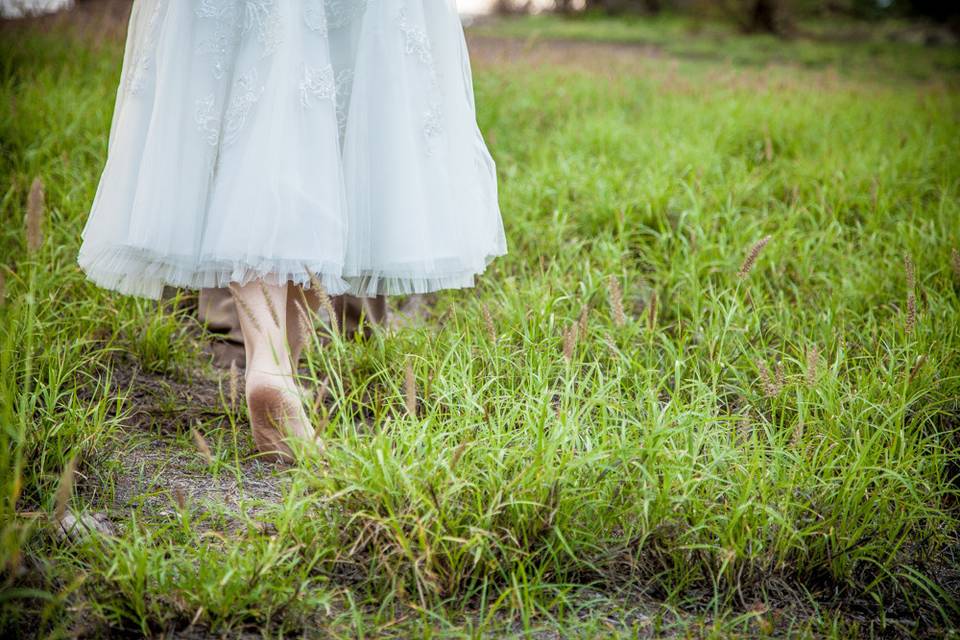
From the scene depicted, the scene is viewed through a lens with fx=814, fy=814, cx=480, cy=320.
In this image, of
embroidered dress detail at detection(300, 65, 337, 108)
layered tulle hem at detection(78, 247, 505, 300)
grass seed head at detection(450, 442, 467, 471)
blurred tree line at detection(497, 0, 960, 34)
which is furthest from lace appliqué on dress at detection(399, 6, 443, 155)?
blurred tree line at detection(497, 0, 960, 34)

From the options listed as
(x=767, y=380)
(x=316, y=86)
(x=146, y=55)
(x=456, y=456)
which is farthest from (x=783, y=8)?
(x=456, y=456)

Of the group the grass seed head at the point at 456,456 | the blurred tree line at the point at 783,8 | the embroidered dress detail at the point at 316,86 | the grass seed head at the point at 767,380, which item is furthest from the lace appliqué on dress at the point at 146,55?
the blurred tree line at the point at 783,8

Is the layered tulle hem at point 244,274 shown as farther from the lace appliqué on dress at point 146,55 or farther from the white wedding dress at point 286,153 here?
the lace appliqué on dress at point 146,55

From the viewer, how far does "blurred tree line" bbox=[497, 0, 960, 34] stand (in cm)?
1266

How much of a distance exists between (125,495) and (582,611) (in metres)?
1.03

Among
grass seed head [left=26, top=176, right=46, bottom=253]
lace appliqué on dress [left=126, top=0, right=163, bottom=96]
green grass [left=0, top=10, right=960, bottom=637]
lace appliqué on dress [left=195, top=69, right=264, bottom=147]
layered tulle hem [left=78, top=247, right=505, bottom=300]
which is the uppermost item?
lace appliqué on dress [left=126, top=0, right=163, bottom=96]

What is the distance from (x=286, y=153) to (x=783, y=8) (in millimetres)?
12875

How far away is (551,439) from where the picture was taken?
166 centimetres

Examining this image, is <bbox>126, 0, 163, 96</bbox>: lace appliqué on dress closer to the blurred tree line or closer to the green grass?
the green grass

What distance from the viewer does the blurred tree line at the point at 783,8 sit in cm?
1266

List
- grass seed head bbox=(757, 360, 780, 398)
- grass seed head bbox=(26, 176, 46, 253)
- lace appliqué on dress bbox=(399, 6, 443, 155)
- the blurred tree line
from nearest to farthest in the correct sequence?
grass seed head bbox=(26, 176, 46, 253) < grass seed head bbox=(757, 360, 780, 398) < lace appliqué on dress bbox=(399, 6, 443, 155) < the blurred tree line

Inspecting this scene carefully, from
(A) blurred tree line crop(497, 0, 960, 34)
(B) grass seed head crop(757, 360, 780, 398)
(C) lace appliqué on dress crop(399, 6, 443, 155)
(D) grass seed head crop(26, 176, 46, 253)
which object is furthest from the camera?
(A) blurred tree line crop(497, 0, 960, 34)

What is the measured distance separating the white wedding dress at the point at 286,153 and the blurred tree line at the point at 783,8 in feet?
39.3

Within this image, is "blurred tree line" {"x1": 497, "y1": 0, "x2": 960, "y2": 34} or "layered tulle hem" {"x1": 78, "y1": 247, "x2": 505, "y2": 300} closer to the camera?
"layered tulle hem" {"x1": 78, "y1": 247, "x2": 505, "y2": 300}
